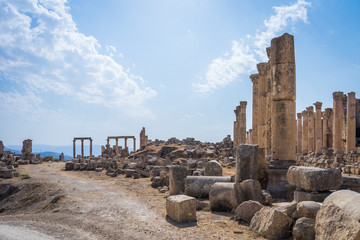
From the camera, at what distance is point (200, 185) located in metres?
10.4

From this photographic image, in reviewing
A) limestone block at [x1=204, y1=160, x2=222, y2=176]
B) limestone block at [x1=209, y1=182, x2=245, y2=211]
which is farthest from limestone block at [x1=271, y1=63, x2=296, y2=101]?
limestone block at [x1=209, y1=182, x2=245, y2=211]

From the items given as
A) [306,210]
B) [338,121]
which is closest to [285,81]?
[306,210]

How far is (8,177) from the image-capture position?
62.6 feet

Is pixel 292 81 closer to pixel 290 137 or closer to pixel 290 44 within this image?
pixel 290 44

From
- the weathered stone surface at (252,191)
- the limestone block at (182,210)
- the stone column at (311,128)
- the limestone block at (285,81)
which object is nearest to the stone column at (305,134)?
the stone column at (311,128)

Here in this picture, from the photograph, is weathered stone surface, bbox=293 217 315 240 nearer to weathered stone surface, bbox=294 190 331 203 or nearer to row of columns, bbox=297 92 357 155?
weathered stone surface, bbox=294 190 331 203

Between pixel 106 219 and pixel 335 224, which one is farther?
pixel 106 219

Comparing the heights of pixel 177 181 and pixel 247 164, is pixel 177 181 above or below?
below

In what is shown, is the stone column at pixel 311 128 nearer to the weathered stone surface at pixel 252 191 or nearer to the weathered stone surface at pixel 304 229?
the weathered stone surface at pixel 252 191

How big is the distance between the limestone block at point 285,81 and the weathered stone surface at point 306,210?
6.47 meters

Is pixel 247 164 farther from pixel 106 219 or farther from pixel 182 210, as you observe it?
pixel 106 219

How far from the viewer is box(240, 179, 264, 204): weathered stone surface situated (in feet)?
27.5

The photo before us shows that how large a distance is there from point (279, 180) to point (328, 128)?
31959mm

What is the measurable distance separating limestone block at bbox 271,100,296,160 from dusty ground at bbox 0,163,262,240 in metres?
4.49
